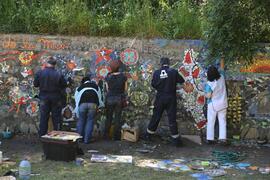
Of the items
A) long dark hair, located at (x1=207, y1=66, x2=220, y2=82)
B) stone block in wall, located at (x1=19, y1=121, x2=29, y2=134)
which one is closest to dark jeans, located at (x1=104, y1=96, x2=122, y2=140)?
stone block in wall, located at (x1=19, y1=121, x2=29, y2=134)

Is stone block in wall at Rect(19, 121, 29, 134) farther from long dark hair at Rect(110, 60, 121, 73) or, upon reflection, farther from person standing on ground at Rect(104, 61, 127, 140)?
long dark hair at Rect(110, 60, 121, 73)

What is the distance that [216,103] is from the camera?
11055 mm

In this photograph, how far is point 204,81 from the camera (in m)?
11.6

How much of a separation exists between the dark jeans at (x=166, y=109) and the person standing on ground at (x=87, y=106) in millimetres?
1384

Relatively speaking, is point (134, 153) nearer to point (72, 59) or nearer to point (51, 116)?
point (51, 116)

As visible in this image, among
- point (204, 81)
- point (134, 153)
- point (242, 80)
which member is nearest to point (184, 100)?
point (204, 81)

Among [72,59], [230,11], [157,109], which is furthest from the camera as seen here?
[72,59]

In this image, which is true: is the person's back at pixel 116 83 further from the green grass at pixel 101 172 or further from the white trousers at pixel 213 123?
the green grass at pixel 101 172

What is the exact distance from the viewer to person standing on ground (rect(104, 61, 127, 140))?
36.8 feet

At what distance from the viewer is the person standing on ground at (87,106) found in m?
11.0

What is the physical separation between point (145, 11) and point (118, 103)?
106 inches

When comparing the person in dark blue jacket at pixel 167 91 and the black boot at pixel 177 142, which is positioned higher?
the person in dark blue jacket at pixel 167 91

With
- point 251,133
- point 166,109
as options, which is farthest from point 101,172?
→ point 251,133

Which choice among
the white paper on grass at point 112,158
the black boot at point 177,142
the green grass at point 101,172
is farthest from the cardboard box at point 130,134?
the green grass at point 101,172
